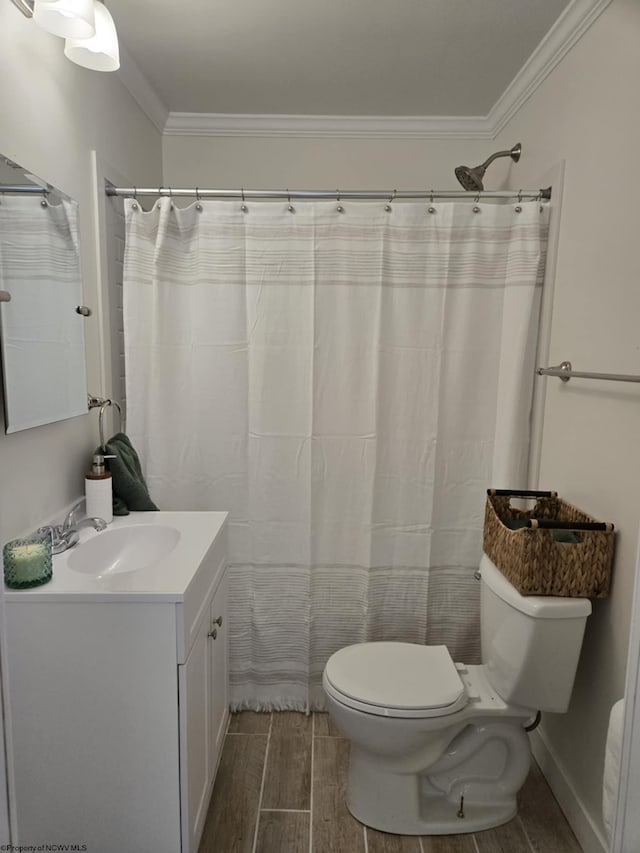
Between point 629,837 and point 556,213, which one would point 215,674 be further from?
point 556,213

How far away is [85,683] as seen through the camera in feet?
4.06

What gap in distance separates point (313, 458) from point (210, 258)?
0.83 metres

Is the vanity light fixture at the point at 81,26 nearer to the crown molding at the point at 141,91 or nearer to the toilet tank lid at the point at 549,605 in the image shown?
the crown molding at the point at 141,91

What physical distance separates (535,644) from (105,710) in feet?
3.65

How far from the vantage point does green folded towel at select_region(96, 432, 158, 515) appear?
1761mm

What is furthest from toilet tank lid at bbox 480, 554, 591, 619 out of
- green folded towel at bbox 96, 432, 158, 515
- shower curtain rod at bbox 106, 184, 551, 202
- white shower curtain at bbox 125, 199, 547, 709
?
shower curtain rod at bbox 106, 184, 551, 202

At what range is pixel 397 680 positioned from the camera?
1.62m

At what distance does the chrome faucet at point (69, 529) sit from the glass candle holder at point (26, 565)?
172 millimetres

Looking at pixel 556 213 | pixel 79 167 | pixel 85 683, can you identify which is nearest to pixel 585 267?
pixel 556 213

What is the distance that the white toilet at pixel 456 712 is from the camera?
1.50 meters

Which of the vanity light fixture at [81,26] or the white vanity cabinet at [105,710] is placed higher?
the vanity light fixture at [81,26]

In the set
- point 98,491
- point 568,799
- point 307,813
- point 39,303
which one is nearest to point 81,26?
point 39,303

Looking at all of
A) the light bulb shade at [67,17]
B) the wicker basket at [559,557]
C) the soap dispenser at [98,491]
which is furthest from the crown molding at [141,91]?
the wicker basket at [559,557]

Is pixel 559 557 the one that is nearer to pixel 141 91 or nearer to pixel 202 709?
pixel 202 709
